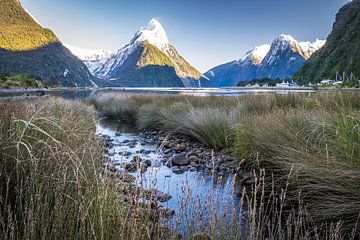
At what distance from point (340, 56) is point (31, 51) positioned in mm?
100853

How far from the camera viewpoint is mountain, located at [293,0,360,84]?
6562 cm

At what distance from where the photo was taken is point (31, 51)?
10869cm

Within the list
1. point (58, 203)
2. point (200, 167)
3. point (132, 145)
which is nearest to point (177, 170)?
point (200, 167)

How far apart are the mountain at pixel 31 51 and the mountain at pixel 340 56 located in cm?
7485

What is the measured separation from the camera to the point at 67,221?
76.9 inches

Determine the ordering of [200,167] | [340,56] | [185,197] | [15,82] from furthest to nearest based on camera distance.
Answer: [340,56] < [15,82] < [200,167] < [185,197]

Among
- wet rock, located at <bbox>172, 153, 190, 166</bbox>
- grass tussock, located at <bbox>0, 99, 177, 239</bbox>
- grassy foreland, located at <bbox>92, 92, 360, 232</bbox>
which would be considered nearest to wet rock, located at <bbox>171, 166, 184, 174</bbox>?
wet rock, located at <bbox>172, 153, 190, 166</bbox>

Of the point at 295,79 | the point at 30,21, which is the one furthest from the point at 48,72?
the point at 295,79

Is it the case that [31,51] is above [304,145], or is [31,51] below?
above

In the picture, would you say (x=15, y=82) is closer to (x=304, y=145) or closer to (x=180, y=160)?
(x=180, y=160)

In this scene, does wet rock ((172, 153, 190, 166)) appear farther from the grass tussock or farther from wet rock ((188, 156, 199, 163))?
the grass tussock

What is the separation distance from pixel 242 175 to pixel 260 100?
4.66 m

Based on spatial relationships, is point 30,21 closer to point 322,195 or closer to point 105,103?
point 105,103

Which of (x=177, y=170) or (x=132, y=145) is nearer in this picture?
(x=177, y=170)
